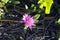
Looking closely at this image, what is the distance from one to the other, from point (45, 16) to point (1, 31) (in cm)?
38

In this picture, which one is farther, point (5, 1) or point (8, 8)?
point (8, 8)

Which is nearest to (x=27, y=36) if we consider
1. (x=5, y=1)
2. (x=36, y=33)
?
(x=36, y=33)

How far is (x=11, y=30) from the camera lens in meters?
1.29

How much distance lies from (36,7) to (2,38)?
37 centimetres

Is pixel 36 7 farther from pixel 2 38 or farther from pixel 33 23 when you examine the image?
pixel 2 38

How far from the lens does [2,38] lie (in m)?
1.27

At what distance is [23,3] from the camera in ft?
4.38

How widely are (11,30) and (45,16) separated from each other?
30 cm

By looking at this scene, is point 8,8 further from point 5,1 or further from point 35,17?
point 35,17

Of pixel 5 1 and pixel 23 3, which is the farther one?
pixel 23 3

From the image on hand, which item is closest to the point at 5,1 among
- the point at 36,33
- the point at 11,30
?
the point at 11,30

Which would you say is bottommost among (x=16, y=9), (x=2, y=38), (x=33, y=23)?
(x=2, y=38)

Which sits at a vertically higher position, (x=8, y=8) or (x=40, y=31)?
(x=8, y=8)

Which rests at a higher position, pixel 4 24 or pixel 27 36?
pixel 4 24
